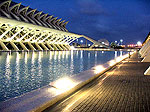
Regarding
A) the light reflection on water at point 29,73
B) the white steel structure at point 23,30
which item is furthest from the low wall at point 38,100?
the white steel structure at point 23,30

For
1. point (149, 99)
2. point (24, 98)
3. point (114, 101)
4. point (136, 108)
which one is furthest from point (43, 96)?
point (149, 99)

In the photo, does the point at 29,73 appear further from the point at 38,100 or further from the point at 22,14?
the point at 22,14

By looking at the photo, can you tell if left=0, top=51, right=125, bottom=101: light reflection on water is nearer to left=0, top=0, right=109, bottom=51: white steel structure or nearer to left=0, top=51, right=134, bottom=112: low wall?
left=0, top=51, right=134, bottom=112: low wall

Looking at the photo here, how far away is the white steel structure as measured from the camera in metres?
34.6

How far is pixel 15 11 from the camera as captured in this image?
49.4 metres

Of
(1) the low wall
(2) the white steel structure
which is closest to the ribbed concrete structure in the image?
(2) the white steel structure

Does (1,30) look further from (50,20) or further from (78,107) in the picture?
(78,107)

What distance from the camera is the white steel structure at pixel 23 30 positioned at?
1362 inches

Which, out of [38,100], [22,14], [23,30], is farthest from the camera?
[22,14]

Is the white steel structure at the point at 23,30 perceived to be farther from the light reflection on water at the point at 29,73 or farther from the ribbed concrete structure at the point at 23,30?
the light reflection on water at the point at 29,73

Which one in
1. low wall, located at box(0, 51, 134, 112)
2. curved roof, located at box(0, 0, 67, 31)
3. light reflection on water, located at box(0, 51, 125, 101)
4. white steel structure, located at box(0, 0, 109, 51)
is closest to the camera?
low wall, located at box(0, 51, 134, 112)

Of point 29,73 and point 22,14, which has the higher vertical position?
point 22,14

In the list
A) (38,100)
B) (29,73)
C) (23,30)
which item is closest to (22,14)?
(23,30)

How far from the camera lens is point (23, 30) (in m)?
48.7
